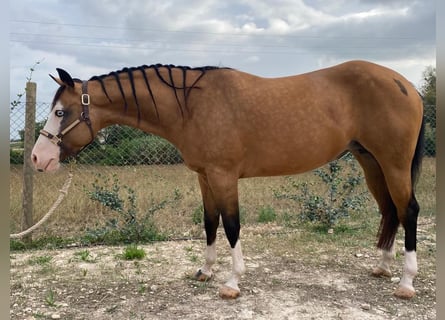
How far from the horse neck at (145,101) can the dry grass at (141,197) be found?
230cm

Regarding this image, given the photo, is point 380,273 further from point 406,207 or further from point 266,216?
point 266,216

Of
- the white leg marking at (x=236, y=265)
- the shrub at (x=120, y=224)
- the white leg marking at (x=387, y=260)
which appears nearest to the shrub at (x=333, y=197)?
the white leg marking at (x=387, y=260)

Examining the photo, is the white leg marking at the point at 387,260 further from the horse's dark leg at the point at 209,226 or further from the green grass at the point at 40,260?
the green grass at the point at 40,260

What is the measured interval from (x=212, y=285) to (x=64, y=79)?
2343 millimetres

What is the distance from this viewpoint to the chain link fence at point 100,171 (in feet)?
16.5

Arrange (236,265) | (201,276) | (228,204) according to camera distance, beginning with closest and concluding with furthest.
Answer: (228,204) < (236,265) < (201,276)

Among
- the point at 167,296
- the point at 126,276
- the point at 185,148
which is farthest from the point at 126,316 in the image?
the point at 185,148

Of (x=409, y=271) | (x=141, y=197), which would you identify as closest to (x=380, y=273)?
(x=409, y=271)

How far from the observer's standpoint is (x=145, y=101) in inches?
127

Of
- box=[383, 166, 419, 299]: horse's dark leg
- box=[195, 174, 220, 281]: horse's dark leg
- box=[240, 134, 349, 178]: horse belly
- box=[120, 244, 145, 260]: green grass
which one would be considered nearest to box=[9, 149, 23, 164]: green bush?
box=[120, 244, 145, 260]: green grass

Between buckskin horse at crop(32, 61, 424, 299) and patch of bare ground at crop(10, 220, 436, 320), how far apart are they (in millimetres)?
280

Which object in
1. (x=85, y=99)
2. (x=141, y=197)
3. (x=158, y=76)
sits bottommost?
(x=141, y=197)

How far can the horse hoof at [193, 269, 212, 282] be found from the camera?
3.66 meters

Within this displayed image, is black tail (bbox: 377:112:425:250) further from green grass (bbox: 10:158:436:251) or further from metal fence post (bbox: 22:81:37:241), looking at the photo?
metal fence post (bbox: 22:81:37:241)
